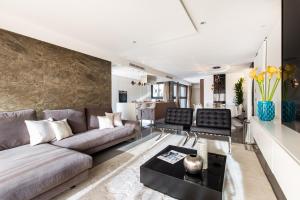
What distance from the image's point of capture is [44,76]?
3016mm

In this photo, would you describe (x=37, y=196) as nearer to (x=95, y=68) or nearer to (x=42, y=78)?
(x=42, y=78)

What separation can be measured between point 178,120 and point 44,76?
3.29 meters

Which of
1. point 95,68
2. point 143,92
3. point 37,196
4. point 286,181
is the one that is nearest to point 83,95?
point 95,68

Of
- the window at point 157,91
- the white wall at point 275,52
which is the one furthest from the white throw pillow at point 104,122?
the window at point 157,91

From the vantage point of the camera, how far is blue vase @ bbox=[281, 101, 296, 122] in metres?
1.74

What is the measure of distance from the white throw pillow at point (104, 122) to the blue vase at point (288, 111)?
3.10 meters

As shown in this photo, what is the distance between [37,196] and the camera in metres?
1.46

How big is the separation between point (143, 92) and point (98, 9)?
7.83m

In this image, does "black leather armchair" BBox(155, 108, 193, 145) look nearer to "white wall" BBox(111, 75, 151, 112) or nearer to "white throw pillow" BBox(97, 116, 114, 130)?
"white throw pillow" BBox(97, 116, 114, 130)

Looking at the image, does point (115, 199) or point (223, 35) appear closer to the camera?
point (115, 199)

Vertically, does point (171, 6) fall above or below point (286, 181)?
above

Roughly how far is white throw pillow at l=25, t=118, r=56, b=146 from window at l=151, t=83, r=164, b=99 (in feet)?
27.0

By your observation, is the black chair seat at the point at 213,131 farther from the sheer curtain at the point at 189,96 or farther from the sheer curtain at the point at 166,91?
the sheer curtain at the point at 189,96

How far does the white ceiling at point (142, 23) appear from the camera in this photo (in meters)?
2.04
